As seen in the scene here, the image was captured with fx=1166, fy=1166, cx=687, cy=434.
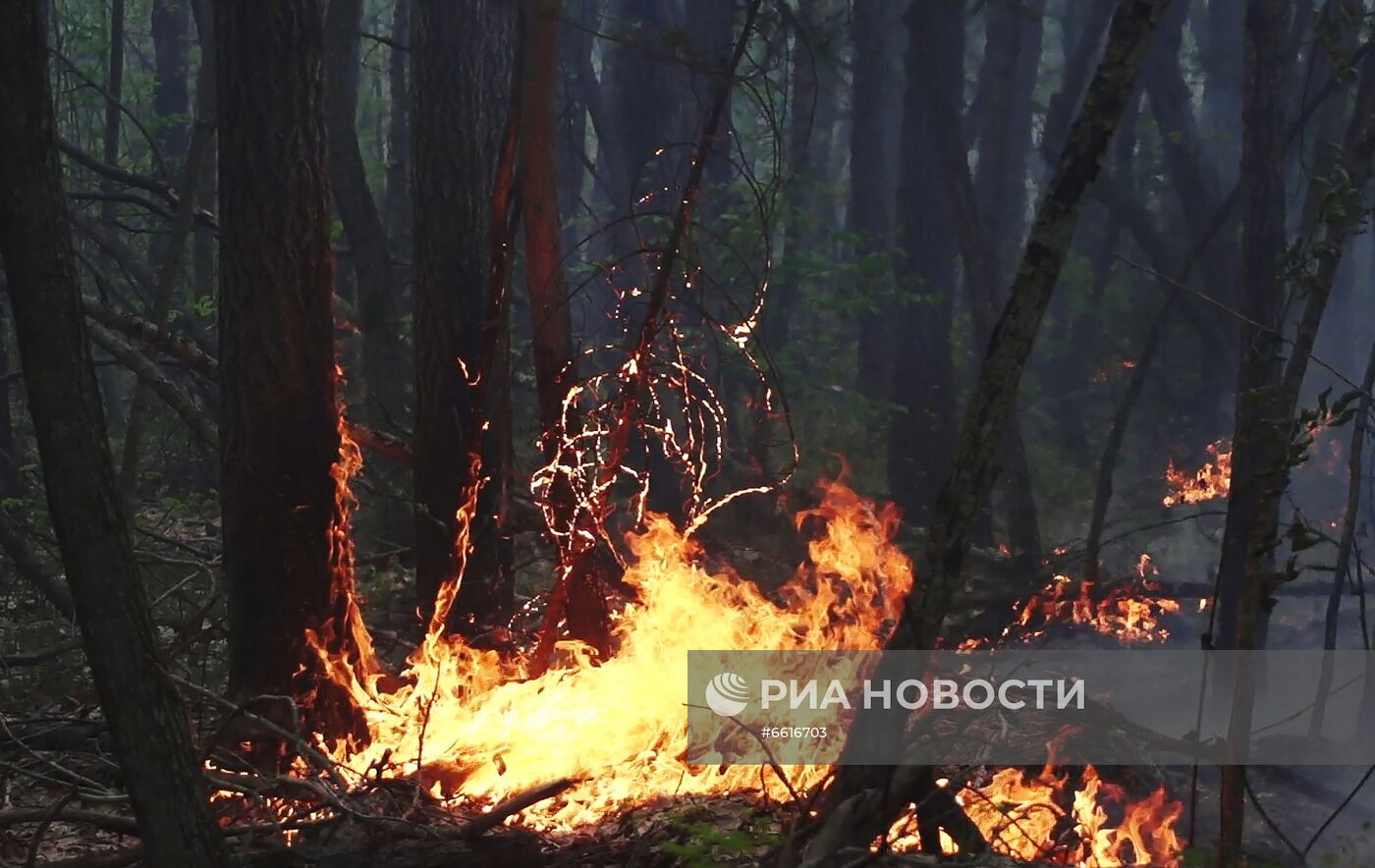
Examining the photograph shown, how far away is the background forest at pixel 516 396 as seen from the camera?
3.98m

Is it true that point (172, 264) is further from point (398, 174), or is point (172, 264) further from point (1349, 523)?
point (398, 174)

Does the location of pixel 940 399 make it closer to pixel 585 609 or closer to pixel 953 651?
pixel 953 651

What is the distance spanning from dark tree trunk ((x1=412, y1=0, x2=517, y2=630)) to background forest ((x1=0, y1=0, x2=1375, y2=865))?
0.03 m

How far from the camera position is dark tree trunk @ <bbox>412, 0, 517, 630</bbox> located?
25.0 feet

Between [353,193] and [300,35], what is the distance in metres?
5.09

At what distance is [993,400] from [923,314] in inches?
427

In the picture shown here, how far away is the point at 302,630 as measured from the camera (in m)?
5.85

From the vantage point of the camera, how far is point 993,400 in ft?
13.0

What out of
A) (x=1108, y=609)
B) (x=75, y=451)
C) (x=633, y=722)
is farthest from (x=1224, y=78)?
(x=75, y=451)

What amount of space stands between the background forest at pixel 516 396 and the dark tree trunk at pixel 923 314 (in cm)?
6

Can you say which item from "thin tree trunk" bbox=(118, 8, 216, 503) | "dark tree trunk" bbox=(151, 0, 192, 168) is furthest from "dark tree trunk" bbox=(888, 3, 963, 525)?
"dark tree trunk" bbox=(151, 0, 192, 168)

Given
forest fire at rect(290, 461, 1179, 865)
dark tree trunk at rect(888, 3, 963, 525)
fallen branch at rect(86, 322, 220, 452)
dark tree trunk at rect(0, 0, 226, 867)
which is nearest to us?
dark tree trunk at rect(0, 0, 226, 867)

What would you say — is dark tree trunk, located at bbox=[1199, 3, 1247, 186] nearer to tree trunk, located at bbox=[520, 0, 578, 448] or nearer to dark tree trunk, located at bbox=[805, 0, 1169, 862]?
tree trunk, located at bbox=[520, 0, 578, 448]

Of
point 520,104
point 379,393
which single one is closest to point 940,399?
point 379,393
